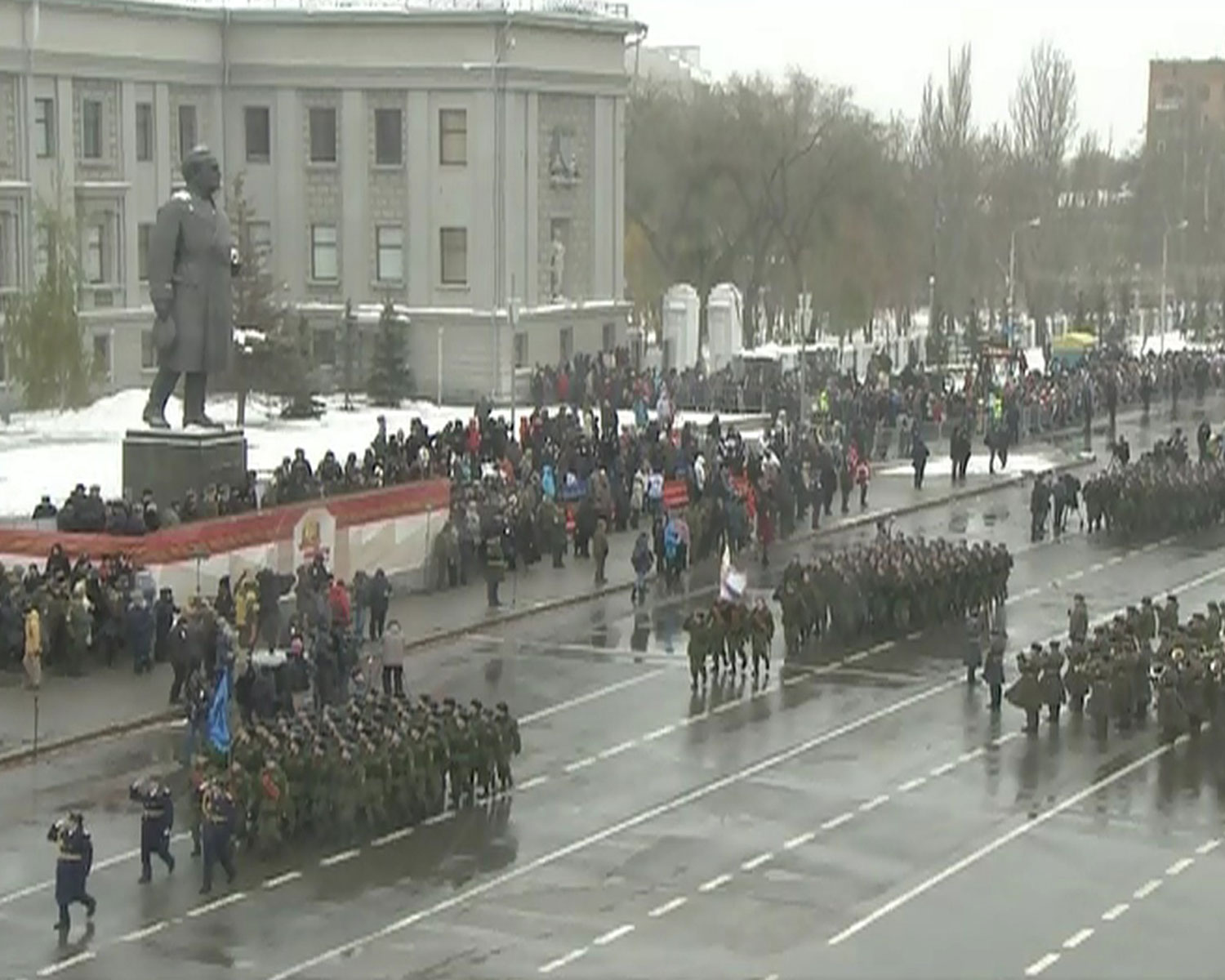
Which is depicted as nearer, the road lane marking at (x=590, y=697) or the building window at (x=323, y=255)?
the road lane marking at (x=590, y=697)

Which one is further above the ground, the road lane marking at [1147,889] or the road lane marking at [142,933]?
the road lane marking at [142,933]

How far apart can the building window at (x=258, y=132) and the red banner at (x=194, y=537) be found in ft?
110

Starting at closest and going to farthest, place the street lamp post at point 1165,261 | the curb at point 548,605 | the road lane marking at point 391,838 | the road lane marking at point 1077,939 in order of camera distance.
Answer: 1. the road lane marking at point 1077,939
2. the road lane marking at point 391,838
3. the curb at point 548,605
4. the street lamp post at point 1165,261

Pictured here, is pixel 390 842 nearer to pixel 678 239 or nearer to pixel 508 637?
pixel 508 637

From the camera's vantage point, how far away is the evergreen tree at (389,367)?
68.1 metres

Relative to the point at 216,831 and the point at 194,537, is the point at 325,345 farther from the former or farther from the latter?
the point at 216,831

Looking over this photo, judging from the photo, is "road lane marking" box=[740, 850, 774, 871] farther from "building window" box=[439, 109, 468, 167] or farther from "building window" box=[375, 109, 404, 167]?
"building window" box=[375, 109, 404, 167]

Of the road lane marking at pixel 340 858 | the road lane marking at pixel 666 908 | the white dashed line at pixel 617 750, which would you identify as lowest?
the road lane marking at pixel 666 908

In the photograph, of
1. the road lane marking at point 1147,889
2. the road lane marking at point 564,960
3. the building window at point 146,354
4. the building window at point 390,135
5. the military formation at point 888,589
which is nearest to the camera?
the road lane marking at point 564,960

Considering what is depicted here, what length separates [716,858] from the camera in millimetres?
25969

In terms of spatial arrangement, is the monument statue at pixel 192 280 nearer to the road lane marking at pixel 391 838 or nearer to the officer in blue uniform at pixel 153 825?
the road lane marking at pixel 391 838

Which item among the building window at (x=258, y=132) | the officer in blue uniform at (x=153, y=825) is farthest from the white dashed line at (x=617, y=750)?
the building window at (x=258, y=132)

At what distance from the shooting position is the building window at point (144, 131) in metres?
68.2

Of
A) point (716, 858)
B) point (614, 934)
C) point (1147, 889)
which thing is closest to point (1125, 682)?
point (1147, 889)
